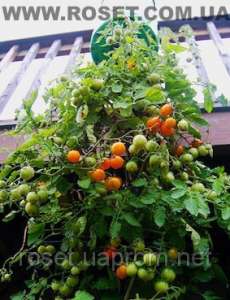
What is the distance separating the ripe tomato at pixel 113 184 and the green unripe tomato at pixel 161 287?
344mm

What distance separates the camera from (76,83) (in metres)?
1.67

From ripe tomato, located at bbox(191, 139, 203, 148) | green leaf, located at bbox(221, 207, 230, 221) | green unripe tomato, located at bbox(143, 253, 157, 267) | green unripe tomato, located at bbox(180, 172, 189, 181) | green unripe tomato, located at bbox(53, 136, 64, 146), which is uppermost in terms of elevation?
green unripe tomato, located at bbox(53, 136, 64, 146)

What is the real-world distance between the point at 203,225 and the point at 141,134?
16.3 inches

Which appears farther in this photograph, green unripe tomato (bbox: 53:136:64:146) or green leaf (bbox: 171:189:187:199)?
green unripe tomato (bbox: 53:136:64:146)

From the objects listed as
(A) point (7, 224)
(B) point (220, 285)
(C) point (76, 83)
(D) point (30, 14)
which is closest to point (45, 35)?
(D) point (30, 14)

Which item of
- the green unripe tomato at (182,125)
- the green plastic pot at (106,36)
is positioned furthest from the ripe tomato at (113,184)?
the green plastic pot at (106,36)

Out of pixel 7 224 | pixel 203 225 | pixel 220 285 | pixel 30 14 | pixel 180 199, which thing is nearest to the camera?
pixel 180 199

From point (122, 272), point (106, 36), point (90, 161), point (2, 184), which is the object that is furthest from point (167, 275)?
point (106, 36)

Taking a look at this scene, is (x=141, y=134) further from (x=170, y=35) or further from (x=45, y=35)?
(x=45, y=35)

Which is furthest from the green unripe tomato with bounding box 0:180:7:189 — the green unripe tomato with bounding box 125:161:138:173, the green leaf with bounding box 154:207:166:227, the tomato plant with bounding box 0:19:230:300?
the green leaf with bounding box 154:207:166:227

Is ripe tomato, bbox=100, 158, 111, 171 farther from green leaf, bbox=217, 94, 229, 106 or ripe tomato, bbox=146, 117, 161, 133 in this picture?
green leaf, bbox=217, 94, 229, 106

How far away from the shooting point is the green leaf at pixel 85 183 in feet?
4.78

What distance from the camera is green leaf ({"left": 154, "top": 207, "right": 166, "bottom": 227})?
58.3 inches

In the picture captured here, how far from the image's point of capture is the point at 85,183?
4.81 ft
